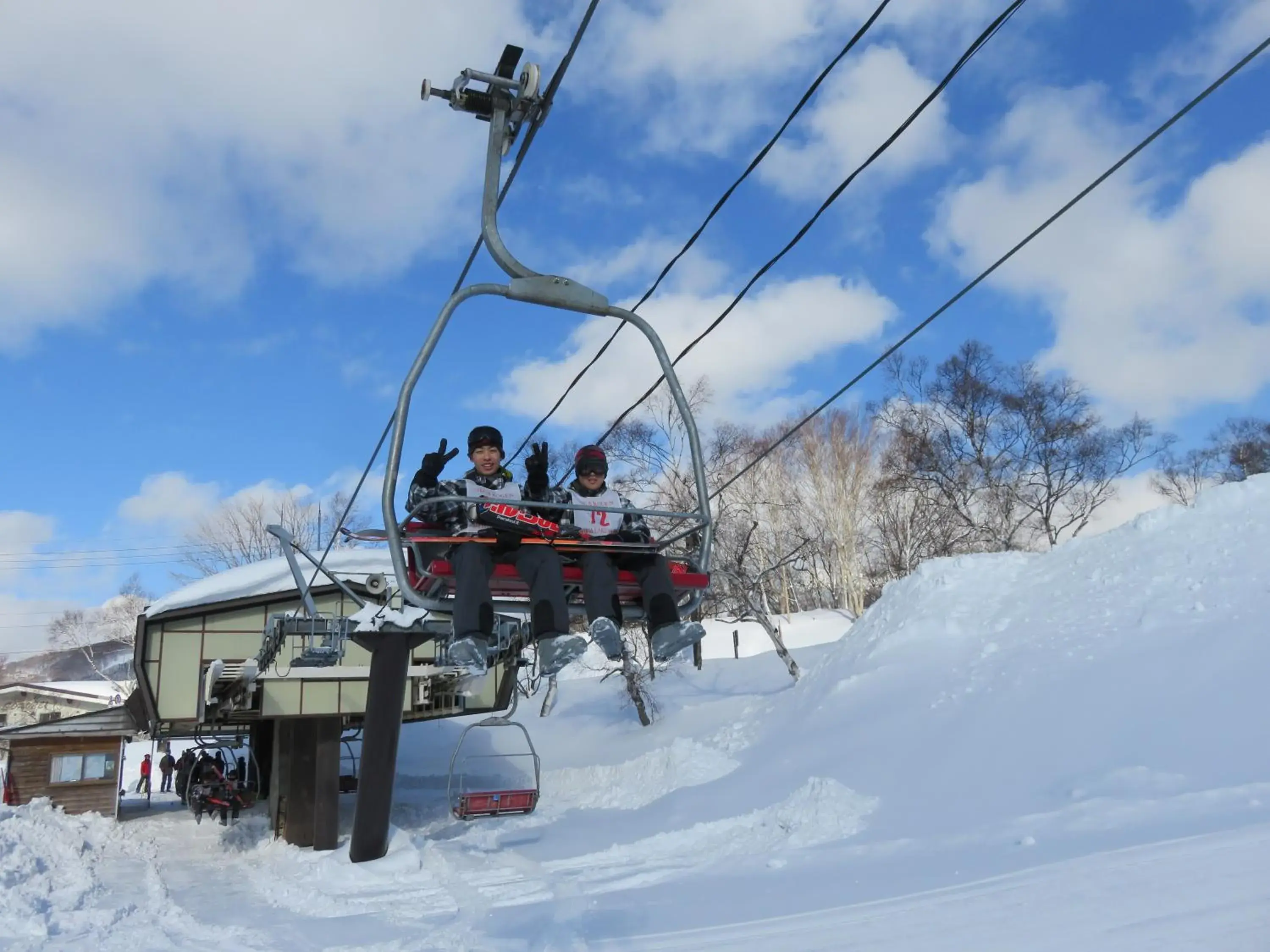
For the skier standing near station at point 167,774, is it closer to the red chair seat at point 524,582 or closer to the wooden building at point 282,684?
the wooden building at point 282,684

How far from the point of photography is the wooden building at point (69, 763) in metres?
24.0

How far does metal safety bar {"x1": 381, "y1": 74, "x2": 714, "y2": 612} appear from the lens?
499 cm

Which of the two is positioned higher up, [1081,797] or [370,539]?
[370,539]

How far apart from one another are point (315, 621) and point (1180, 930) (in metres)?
8.04

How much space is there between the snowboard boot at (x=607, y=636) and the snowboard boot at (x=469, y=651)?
64cm

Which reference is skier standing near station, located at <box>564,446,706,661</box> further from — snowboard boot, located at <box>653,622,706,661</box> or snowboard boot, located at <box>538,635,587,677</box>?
snowboard boot, located at <box>538,635,587,677</box>

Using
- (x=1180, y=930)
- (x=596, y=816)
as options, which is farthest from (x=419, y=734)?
(x=1180, y=930)

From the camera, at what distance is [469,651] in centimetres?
553

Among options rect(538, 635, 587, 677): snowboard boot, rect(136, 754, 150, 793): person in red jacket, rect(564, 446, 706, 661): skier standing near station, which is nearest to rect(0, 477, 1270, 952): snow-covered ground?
rect(564, 446, 706, 661): skier standing near station

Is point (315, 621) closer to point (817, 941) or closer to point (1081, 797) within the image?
point (817, 941)

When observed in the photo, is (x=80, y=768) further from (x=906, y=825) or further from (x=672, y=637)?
(x=672, y=637)

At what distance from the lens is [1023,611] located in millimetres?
16344

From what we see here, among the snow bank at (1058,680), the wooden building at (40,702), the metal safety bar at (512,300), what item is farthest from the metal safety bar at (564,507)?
the wooden building at (40,702)

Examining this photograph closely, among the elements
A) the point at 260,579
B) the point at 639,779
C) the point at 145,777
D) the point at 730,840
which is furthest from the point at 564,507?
the point at 145,777
